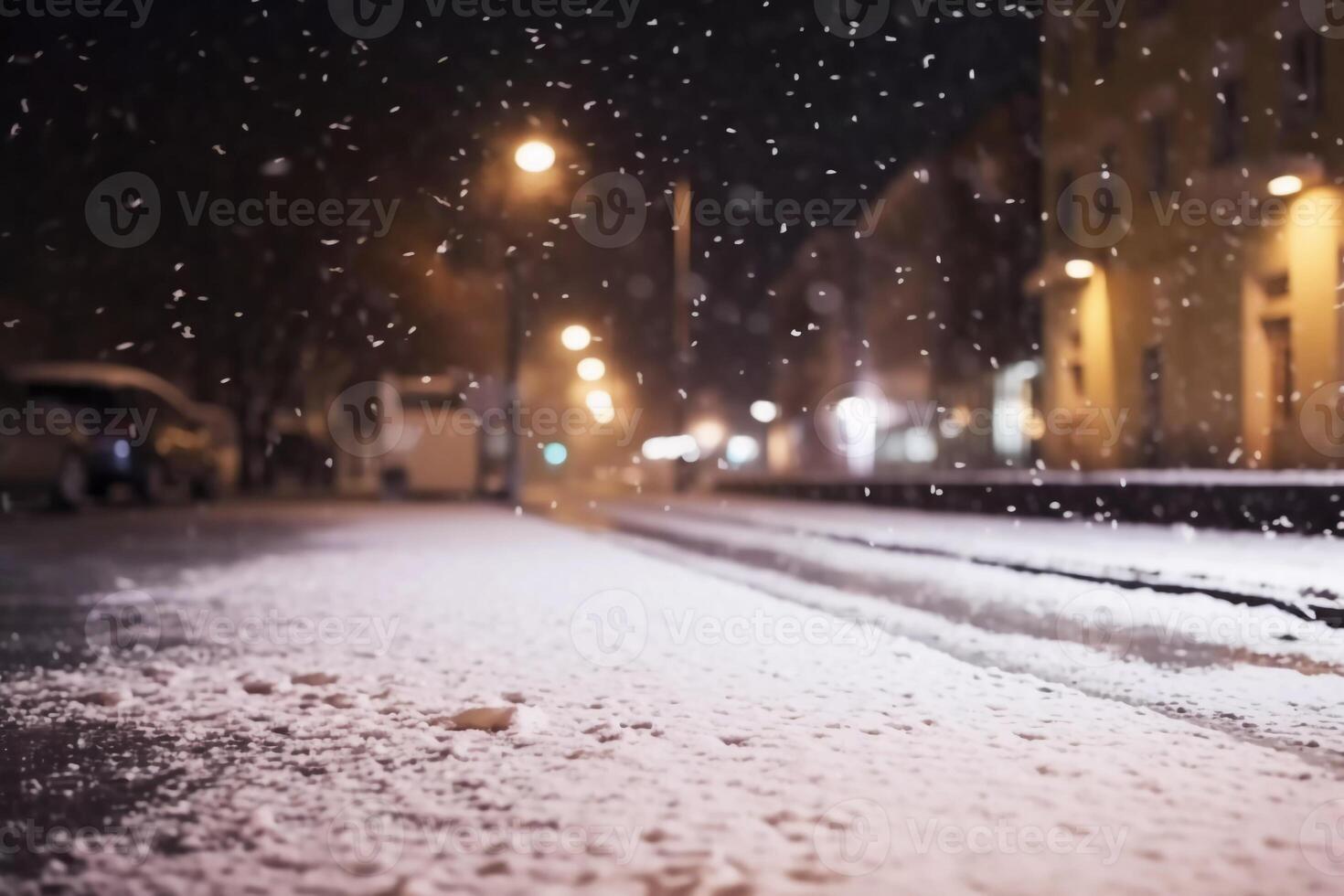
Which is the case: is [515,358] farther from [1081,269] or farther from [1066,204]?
[1066,204]

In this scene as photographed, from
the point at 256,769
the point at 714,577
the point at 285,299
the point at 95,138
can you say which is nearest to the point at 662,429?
the point at 285,299

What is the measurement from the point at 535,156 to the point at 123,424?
25.3 feet

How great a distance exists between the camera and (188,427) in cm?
2345

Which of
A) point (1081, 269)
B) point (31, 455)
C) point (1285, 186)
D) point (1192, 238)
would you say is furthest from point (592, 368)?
point (1285, 186)

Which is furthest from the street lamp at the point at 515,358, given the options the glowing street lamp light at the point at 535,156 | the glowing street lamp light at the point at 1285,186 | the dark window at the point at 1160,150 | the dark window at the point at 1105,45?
the glowing street lamp light at the point at 1285,186

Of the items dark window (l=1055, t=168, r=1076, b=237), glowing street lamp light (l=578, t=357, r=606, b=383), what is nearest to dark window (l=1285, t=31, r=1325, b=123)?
dark window (l=1055, t=168, r=1076, b=237)

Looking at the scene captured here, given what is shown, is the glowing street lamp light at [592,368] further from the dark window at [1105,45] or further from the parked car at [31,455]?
the parked car at [31,455]

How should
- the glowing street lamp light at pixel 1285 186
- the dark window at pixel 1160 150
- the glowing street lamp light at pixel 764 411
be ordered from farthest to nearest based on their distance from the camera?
1. the glowing street lamp light at pixel 764 411
2. the dark window at pixel 1160 150
3. the glowing street lamp light at pixel 1285 186

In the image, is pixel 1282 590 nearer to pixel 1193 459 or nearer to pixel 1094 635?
pixel 1094 635

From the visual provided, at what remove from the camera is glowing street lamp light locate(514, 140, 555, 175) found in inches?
782

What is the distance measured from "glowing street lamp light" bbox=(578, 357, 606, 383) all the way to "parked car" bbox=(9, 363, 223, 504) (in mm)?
26731

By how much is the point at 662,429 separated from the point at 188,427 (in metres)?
58.4

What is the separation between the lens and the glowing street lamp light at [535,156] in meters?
19.9

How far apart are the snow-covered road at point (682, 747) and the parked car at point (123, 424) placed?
10.2 meters
